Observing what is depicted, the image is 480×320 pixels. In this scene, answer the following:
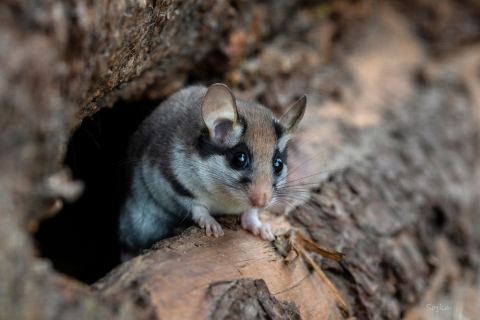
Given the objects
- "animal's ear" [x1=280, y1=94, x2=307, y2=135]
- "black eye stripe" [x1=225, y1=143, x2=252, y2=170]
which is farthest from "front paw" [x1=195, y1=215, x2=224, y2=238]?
"animal's ear" [x1=280, y1=94, x2=307, y2=135]

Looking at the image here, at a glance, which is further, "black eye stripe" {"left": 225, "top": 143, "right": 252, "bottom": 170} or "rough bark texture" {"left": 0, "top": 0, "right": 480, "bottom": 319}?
"black eye stripe" {"left": 225, "top": 143, "right": 252, "bottom": 170}

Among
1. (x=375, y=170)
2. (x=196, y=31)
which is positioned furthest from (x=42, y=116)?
(x=375, y=170)

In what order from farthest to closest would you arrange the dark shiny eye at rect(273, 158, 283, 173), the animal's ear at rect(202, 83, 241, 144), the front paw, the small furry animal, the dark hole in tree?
the dark hole in tree < the dark shiny eye at rect(273, 158, 283, 173) < the small furry animal < the animal's ear at rect(202, 83, 241, 144) < the front paw

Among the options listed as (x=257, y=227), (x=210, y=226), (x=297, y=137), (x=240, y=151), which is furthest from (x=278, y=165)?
(x=297, y=137)

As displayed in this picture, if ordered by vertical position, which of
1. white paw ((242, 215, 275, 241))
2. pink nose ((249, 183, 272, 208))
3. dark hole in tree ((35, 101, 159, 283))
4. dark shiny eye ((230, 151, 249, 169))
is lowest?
white paw ((242, 215, 275, 241))

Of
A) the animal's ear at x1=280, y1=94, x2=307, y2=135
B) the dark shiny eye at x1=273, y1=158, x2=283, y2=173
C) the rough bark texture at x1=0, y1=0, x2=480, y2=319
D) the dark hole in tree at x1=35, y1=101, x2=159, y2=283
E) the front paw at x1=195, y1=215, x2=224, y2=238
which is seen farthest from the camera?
the dark hole in tree at x1=35, y1=101, x2=159, y2=283

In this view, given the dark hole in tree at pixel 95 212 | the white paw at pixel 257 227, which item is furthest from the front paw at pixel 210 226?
the dark hole in tree at pixel 95 212

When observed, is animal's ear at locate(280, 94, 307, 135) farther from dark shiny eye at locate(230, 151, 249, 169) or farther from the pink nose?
the pink nose

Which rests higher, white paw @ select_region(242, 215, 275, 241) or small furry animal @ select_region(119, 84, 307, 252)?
small furry animal @ select_region(119, 84, 307, 252)

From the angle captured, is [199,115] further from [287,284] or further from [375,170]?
[375,170]

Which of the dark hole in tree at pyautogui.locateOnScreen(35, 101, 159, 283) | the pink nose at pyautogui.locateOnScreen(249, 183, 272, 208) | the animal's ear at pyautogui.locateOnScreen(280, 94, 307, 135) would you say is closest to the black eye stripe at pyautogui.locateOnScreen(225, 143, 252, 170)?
the pink nose at pyautogui.locateOnScreen(249, 183, 272, 208)
